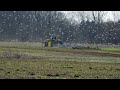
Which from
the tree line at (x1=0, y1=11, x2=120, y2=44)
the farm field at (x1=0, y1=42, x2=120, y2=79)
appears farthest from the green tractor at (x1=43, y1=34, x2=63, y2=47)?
the farm field at (x1=0, y1=42, x2=120, y2=79)

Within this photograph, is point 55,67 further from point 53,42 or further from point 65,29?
point 65,29

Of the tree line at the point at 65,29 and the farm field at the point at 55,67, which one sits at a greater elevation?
the tree line at the point at 65,29

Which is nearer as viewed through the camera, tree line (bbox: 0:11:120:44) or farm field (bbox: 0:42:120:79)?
farm field (bbox: 0:42:120:79)

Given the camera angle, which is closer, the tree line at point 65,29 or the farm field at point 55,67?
the farm field at point 55,67

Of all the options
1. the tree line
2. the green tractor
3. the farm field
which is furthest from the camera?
the green tractor

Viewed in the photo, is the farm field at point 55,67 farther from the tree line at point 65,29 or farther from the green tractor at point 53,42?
the green tractor at point 53,42

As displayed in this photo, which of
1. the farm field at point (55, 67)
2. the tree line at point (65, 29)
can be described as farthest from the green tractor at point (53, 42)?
the farm field at point (55, 67)

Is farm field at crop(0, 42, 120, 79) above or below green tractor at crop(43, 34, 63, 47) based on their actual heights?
below

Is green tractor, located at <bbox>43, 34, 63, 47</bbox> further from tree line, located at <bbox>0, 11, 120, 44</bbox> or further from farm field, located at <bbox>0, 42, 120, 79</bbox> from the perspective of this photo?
farm field, located at <bbox>0, 42, 120, 79</bbox>

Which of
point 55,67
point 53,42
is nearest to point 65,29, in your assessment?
point 53,42

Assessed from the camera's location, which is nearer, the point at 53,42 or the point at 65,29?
the point at 53,42

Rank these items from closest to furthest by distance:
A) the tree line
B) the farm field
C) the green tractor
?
the farm field → the tree line → the green tractor

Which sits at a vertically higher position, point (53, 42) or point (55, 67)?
point (53, 42)
